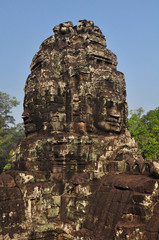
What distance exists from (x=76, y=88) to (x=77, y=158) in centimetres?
268

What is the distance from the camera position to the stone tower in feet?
18.0

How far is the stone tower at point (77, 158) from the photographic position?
5477 millimetres

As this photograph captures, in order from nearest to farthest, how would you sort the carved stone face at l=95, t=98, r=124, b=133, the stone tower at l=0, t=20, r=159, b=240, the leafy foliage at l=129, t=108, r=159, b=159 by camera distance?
the stone tower at l=0, t=20, r=159, b=240, the carved stone face at l=95, t=98, r=124, b=133, the leafy foliage at l=129, t=108, r=159, b=159

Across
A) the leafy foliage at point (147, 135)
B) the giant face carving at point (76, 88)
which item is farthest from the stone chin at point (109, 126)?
the leafy foliage at point (147, 135)

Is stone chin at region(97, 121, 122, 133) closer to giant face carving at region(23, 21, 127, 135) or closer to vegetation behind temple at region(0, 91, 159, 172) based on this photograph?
giant face carving at region(23, 21, 127, 135)

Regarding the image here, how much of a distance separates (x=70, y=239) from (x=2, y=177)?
2831 millimetres

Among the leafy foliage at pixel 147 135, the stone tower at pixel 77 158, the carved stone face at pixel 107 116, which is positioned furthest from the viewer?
the leafy foliage at pixel 147 135

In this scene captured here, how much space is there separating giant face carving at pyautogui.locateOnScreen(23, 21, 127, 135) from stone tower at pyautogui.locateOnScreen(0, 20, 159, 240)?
0.12 feet

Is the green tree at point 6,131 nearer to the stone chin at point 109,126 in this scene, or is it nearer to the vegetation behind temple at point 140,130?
the vegetation behind temple at point 140,130

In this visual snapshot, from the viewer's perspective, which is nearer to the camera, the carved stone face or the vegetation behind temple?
the carved stone face

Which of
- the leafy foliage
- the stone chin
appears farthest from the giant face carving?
the leafy foliage

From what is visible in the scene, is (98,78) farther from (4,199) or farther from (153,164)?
(4,199)

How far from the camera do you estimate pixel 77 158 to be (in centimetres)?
763

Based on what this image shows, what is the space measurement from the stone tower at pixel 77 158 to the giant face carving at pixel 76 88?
0.12ft
